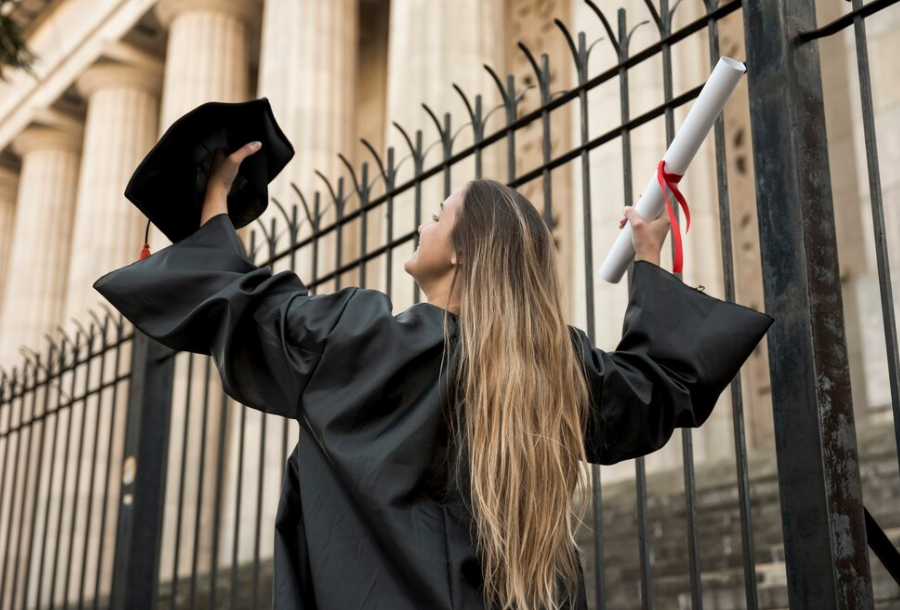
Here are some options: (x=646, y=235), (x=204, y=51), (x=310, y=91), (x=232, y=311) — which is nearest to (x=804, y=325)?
(x=646, y=235)

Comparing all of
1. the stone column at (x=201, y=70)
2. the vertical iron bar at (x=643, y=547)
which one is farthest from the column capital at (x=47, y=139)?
the vertical iron bar at (x=643, y=547)

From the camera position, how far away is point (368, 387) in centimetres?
238

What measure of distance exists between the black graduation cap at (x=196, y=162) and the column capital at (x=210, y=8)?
635 inches

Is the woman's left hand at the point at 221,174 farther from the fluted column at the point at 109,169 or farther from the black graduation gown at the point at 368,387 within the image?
the fluted column at the point at 109,169

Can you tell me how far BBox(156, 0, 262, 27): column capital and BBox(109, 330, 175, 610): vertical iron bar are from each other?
12.6 m

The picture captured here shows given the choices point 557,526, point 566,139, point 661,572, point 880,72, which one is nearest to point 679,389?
point 557,526

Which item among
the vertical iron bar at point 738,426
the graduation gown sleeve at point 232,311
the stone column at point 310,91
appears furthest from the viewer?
the stone column at point 310,91

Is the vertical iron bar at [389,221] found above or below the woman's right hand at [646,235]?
above

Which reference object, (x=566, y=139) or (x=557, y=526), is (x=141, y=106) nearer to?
(x=566, y=139)

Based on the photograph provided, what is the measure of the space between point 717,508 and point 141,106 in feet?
52.4

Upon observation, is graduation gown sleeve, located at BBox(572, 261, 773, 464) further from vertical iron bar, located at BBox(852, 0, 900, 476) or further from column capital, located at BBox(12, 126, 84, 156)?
column capital, located at BBox(12, 126, 84, 156)

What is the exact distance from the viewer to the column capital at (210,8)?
18.0 m

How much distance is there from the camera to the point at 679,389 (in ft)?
8.45

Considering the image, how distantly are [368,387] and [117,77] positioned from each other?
1943cm
